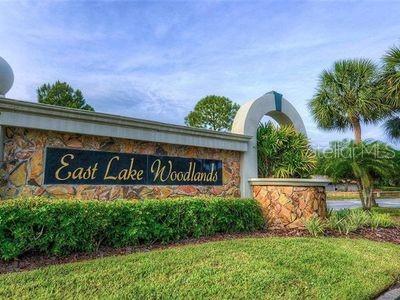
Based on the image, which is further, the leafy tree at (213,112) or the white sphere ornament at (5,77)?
the leafy tree at (213,112)

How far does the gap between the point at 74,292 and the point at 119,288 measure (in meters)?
0.52

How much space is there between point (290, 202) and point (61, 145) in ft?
19.1

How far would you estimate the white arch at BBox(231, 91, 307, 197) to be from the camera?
9.88 meters

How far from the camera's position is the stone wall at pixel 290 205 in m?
9.07

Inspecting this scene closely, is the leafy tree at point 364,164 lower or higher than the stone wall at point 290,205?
higher

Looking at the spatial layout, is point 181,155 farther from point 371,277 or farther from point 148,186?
point 371,277

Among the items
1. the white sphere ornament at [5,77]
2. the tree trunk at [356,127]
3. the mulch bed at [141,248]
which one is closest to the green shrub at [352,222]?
the mulch bed at [141,248]

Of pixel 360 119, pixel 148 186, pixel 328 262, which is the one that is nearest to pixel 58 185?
pixel 148 186

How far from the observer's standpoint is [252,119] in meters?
10.4

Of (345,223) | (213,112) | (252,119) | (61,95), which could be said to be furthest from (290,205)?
(61,95)

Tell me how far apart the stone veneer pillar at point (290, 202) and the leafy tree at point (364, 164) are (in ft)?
28.4

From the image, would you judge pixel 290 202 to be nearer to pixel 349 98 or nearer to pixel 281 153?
pixel 281 153

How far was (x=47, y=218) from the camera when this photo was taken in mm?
5262

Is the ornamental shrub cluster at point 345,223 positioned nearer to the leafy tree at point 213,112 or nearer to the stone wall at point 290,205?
the stone wall at point 290,205
